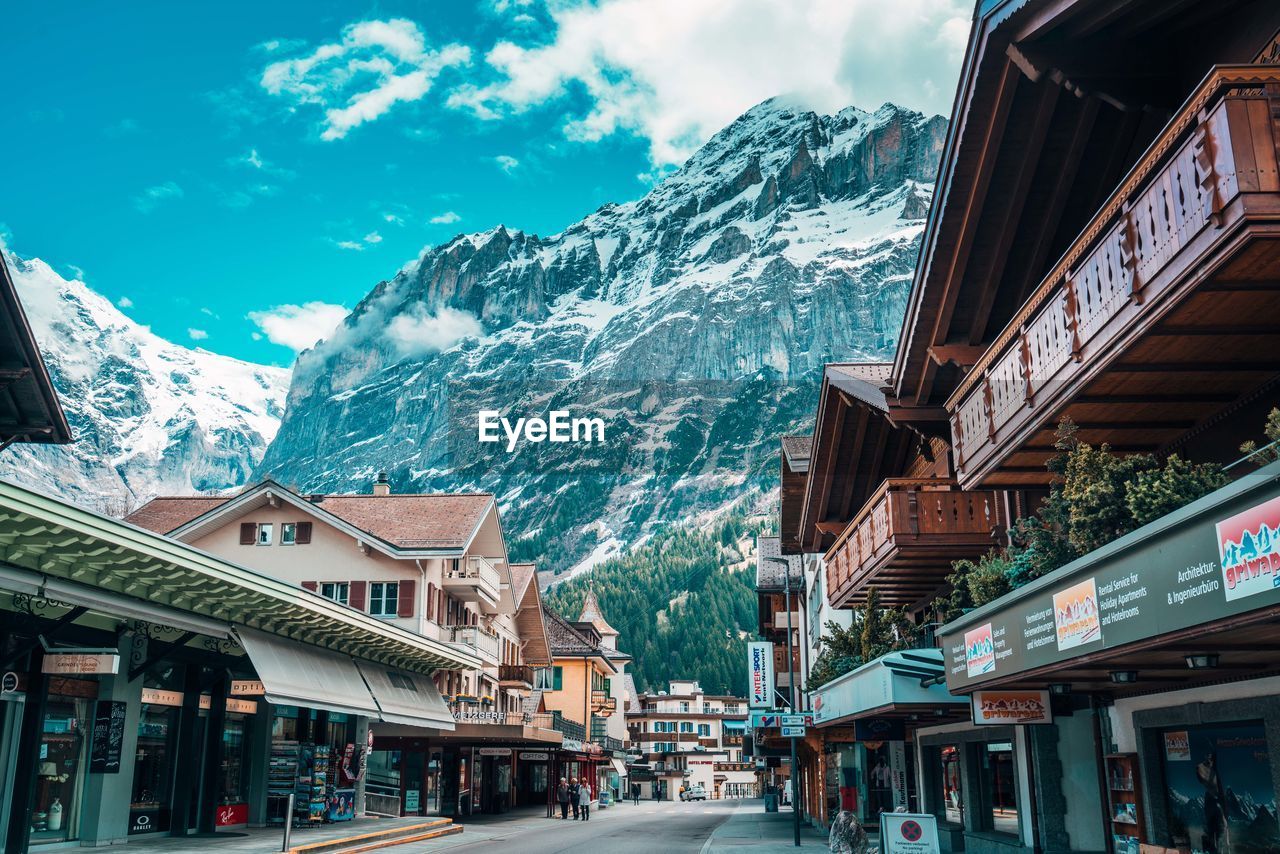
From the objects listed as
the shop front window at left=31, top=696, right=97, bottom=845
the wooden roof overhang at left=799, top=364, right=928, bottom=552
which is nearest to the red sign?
the shop front window at left=31, top=696, right=97, bottom=845

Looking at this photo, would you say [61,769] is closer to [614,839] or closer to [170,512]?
[614,839]

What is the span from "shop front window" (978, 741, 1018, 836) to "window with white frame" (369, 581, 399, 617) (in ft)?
71.8

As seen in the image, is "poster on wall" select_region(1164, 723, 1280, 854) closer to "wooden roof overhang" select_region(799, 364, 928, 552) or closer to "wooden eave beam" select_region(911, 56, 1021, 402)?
"wooden eave beam" select_region(911, 56, 1021, 402)

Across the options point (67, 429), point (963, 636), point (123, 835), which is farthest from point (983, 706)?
point (67, 429)

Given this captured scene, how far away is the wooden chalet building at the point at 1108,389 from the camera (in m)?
8.37

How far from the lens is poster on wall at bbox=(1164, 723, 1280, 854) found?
11.2 metres

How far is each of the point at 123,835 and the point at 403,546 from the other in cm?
1824

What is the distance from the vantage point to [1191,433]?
13.0 metres

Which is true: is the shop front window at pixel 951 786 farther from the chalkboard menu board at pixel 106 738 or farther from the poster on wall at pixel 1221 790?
the chalkboard menu board at pixel 106 738

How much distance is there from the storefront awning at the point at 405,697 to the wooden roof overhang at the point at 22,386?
10562mm

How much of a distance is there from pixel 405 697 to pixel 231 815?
7373 millimetres

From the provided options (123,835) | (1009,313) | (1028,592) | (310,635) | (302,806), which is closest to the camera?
(1028,592)

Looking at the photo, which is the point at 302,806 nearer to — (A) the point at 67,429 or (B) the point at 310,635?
(B) the point at 310,635

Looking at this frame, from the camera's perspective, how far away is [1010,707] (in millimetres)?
15047
